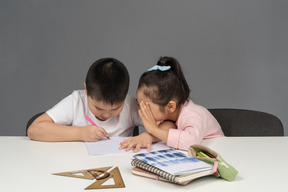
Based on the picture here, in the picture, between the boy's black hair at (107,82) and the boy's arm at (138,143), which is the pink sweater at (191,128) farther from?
the boy's black hair at (107,82)

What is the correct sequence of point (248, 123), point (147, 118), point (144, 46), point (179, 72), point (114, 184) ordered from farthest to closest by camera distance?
point (144, 46)
point (248, 123)
point (179, 72)
point (147, 118)
point (114, 184)

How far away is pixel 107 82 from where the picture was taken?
6.03 ft

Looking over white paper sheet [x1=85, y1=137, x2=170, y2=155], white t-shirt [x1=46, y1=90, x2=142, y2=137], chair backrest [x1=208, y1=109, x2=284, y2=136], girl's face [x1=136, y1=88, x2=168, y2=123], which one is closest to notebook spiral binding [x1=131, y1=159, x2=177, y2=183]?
white paper sheet [x1=85, y1=137, x2=170, y2=155]

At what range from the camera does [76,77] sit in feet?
11.6

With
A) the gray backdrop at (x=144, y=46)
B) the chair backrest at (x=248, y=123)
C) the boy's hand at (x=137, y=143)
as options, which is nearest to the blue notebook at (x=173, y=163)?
the boy's hand at (x=137, y=143)

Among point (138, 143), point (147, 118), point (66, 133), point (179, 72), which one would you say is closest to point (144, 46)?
point (179, 72)

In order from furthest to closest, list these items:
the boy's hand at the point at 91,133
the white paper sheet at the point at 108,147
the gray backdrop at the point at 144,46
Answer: the gray backdrop at the point at 144,46
the boy's hand at the point at 91,133
the white paper sheet at the point at 108,147

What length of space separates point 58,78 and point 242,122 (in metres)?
1.74

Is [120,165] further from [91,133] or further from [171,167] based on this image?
[91,133]

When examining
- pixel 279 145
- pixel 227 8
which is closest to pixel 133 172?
pixel 279 145

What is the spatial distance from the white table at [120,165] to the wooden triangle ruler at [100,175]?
22 millimetres

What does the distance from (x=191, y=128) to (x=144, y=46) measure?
1.89 m

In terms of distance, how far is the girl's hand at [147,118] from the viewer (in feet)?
6.05

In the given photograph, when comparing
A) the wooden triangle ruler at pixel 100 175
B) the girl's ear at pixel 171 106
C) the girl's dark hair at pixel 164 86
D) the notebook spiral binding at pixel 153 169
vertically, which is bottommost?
the wooden triangle ruler at pixel 100 175
